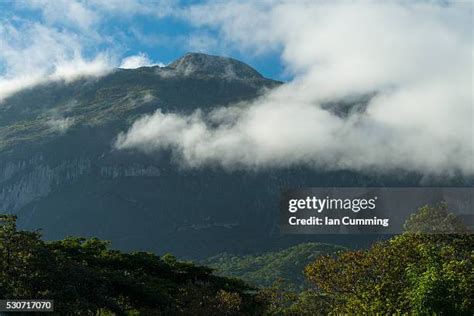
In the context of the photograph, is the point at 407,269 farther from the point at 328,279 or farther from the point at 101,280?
the point at 101,280

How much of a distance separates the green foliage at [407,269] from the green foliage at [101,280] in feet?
36.0

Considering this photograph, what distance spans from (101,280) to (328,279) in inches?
741

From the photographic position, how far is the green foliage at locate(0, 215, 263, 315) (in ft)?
127

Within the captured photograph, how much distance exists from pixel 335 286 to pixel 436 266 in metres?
13.2

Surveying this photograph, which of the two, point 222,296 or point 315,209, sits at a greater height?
point 315,209

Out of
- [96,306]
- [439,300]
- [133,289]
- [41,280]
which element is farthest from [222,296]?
[439,300]

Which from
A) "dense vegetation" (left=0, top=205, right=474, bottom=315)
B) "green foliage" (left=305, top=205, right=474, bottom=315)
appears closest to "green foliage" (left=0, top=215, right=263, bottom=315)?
"dense vegetation" (left=0, top=205, right=474, bottom=315)

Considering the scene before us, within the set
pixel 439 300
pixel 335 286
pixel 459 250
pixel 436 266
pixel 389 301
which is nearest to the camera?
pixel 439 300

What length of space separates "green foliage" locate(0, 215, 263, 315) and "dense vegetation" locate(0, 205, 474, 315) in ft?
0.22

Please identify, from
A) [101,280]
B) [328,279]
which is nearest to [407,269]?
[328,279]

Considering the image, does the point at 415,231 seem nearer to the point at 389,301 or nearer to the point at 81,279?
the point at 389,301

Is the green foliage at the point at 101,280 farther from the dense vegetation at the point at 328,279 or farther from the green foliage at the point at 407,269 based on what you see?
the green foliage at the point at 407,269

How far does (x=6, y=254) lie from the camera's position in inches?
1567

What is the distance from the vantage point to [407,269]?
4156 cm
